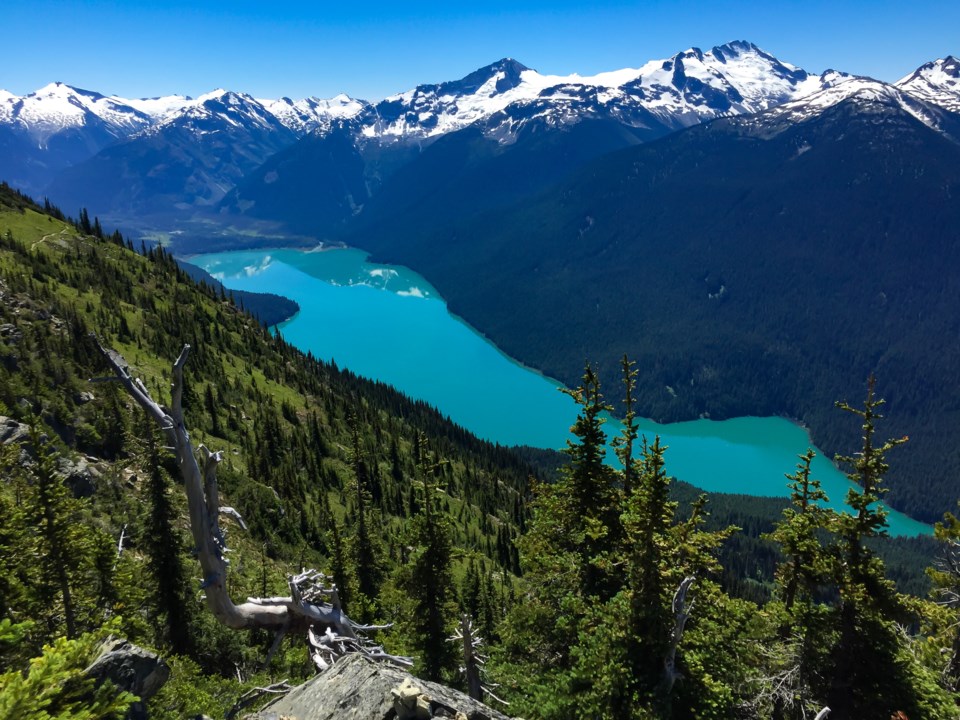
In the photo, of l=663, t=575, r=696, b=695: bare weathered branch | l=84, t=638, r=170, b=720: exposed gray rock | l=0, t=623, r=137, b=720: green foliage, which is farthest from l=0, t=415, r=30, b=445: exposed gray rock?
l=663, t=575, r=696, b=695: bare weathered branch

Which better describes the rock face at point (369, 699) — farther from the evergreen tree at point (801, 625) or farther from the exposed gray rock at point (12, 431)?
the exposed gray rock at point (12, 431)

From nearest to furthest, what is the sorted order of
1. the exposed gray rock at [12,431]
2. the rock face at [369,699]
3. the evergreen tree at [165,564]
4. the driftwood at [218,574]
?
the driftwood at [218,574] → the rock face at [369,699] → the evergreen tree at [165,564] → the exposed gray rock at [12,431]

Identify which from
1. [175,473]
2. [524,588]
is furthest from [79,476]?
[524,588]

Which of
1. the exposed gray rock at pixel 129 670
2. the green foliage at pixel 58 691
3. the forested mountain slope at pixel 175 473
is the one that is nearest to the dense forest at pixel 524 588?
the green foliage at pixel 58 691

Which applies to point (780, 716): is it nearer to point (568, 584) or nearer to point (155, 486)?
point (568, 584)

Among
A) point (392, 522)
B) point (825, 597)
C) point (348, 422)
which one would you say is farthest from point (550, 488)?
point (825, 597)

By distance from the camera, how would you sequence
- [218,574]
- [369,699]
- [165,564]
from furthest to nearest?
[165,564] → [369,699] → [218,574]

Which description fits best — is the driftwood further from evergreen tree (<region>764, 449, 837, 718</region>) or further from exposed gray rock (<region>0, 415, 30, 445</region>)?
exposed gray rock (<region>0, 415, 30, 445</region>)

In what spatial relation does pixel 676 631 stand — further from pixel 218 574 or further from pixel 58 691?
pixel 58 691
